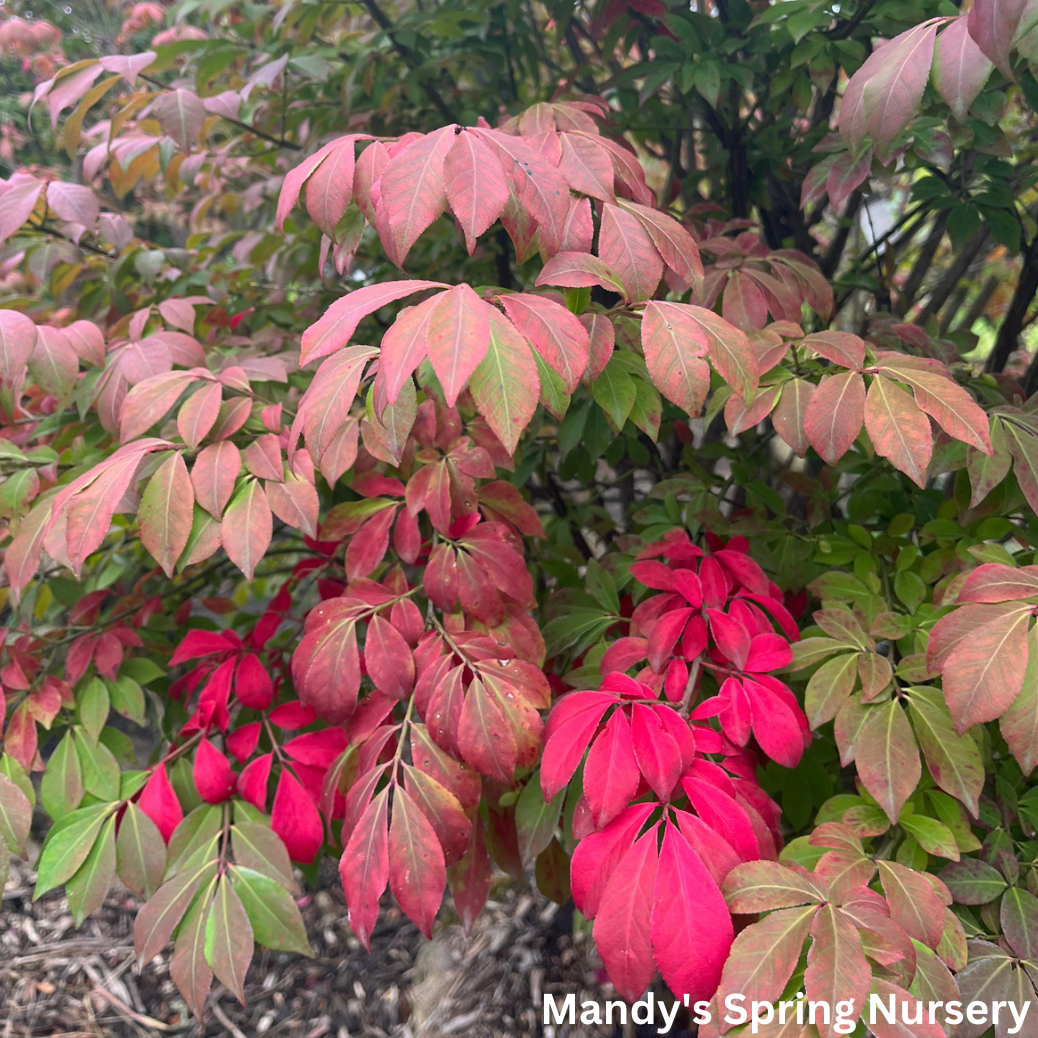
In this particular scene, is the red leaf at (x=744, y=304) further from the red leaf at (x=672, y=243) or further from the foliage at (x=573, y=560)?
the red leaf at (x=672, y=243)

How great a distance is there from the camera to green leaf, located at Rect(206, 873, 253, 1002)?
80 centimetres

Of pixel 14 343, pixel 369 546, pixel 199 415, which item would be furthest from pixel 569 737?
pixel 14 343

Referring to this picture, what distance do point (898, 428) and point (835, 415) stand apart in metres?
0.06

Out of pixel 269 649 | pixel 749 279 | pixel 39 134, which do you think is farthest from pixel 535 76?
pixel 39 134

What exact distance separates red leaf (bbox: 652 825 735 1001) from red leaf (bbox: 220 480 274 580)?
532mm

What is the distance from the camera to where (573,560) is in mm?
1342

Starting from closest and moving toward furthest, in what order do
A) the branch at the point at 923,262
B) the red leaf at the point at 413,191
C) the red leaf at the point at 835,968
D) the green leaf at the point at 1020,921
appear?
the red leaf at the point at 835,968, the red leaf at the point at 413,191, the green leaf at the point at 1020,921, the branch at the point at 923,262

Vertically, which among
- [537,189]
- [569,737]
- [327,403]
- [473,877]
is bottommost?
[473,877]

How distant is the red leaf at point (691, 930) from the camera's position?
0.60m

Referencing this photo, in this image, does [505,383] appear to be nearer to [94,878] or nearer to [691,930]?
[691,930]

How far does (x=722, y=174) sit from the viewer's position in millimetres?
1688

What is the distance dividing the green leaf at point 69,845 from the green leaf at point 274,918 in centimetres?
24

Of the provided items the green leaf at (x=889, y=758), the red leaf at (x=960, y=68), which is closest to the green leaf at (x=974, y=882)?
the green leaf at (x=889, y=758)

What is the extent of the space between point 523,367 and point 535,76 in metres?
1.33
